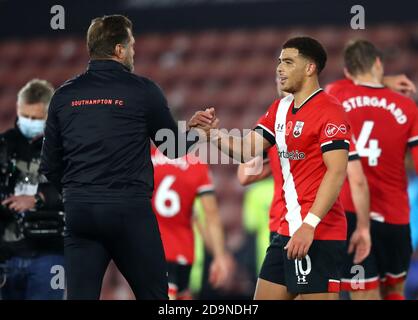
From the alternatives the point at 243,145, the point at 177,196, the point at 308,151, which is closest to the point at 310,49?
the point at 308,151

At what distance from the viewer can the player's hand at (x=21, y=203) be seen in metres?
5.29

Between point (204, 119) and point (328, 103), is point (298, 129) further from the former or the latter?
point (204, 119)

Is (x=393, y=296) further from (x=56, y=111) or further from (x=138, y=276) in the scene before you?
(x=56, y=111)

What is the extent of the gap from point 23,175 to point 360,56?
227cm

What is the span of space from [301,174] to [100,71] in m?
1.12

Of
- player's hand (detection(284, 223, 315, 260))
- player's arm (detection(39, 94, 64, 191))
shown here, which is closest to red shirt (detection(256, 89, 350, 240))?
player's hand (detection(284, 223, 315, 260))

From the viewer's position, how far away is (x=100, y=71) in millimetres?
4344

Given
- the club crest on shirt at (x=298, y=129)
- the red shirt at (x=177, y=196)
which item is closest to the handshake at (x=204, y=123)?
the club crest on shirt at (x=298, y=129)

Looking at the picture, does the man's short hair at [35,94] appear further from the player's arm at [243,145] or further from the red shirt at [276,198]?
the red shirt at [276,198]

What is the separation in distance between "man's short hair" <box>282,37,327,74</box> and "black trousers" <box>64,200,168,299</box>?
3.59 feet

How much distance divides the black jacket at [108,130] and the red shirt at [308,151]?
0.55m

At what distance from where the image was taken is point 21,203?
17.4 ft

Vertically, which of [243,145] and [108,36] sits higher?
[108,36]
